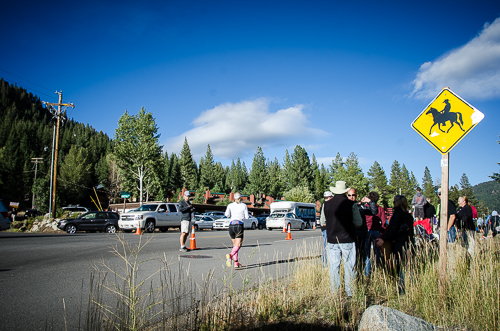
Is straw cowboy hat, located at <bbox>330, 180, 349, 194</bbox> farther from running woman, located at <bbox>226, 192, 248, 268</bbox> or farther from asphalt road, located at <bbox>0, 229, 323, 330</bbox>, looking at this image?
running woman, located at <bbox>226, 192, 248, 268</bbox>

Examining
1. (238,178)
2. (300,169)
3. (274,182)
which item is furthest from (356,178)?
(238,178)

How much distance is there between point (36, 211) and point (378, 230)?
54084mm

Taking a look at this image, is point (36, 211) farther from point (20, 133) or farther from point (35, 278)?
point (20, 133)

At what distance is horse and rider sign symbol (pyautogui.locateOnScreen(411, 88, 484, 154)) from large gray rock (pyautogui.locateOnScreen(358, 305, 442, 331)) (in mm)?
2885

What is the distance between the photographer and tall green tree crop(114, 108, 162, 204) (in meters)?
48.9

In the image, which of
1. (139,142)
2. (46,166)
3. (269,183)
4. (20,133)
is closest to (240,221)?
(139,142)

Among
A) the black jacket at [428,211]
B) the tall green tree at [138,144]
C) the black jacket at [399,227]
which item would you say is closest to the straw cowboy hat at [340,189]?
the black jacket at [399,227]

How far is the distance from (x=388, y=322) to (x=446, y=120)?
3533 mm

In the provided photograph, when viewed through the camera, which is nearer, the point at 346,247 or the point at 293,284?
the point at 346,247

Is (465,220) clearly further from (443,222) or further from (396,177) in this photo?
(396,177)

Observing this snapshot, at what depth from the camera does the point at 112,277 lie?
21.3 ft

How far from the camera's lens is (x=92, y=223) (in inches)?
886

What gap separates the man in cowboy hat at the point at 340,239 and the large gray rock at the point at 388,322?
141 centimetres

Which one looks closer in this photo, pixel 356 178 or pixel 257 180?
pixel 356 178
